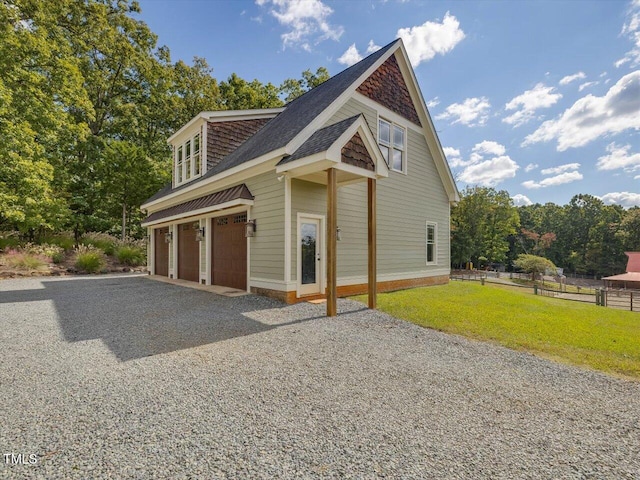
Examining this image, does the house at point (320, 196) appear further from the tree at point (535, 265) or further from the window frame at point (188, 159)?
the tree at point (535, 265)

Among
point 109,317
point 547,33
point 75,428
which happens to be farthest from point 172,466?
point 547,33

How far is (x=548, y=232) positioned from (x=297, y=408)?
66.7 meters

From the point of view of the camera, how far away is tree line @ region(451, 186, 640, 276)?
37.7 metres

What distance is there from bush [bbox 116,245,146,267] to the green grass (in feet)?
45.5

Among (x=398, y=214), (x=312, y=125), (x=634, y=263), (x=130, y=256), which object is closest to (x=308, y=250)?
(x=312, y=125)

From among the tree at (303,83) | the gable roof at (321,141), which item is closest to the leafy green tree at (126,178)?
Result: the tree at (303,83)

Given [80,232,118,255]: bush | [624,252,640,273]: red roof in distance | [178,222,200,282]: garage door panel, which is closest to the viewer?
[178,222,200,282]: garage door panel

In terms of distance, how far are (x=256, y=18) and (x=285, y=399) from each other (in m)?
13.8

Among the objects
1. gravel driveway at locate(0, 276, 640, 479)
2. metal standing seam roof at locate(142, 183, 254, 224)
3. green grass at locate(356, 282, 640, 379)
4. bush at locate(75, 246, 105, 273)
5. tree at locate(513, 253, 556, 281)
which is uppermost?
metal standing seam roof at locate(142, 183, 254, 224)

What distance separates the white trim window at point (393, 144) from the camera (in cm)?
1002

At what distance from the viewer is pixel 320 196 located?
8023 mm

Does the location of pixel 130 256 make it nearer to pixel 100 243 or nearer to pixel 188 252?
pixel 100 243

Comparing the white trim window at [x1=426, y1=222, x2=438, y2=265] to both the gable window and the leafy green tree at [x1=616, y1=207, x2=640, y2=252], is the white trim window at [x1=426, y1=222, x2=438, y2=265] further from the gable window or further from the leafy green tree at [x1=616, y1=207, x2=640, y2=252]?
the leafy green tree at [x1=616, y1=207, x2=640, y2=252]

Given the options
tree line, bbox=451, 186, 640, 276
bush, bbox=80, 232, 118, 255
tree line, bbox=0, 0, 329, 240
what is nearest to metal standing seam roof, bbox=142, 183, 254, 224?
bush, bbox=80, 232, 118, 255
